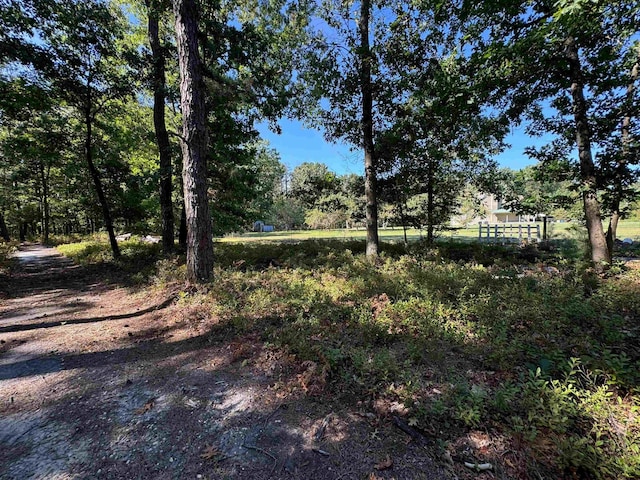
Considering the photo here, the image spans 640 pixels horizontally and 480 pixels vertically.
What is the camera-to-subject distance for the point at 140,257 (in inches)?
396

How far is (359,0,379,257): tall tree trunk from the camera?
25.2 ft

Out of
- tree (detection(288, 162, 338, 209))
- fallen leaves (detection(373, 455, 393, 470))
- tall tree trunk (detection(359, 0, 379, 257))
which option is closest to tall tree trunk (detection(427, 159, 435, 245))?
tall tree trunk (detection(359, 0, 379, 257))

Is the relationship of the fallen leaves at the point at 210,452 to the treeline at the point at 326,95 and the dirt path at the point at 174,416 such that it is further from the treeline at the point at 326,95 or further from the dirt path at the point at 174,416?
the treeline at the point at 326,95

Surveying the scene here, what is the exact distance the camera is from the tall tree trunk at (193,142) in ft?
18.1

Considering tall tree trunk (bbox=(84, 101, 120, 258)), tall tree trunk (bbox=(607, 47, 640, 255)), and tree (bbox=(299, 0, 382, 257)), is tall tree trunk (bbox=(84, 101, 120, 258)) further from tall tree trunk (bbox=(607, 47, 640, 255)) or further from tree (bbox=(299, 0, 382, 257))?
tall tree trunk (bbox=(607, 47, 640, 255))

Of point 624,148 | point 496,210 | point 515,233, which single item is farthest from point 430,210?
point 496,210

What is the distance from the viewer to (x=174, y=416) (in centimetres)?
238

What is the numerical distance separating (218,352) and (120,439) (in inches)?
54.2

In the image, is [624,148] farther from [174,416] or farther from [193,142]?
[174,416]

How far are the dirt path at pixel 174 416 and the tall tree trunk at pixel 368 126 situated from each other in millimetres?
5777

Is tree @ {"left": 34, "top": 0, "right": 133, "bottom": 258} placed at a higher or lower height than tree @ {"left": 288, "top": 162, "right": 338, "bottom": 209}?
higher

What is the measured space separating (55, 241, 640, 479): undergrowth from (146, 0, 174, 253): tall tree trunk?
3.43 meters

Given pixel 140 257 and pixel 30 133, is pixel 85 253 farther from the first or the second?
pixel 30 133

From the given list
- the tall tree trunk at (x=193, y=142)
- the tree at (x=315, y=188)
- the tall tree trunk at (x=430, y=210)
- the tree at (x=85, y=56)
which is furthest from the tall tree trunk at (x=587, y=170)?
the tree at (x=85, y=56)
